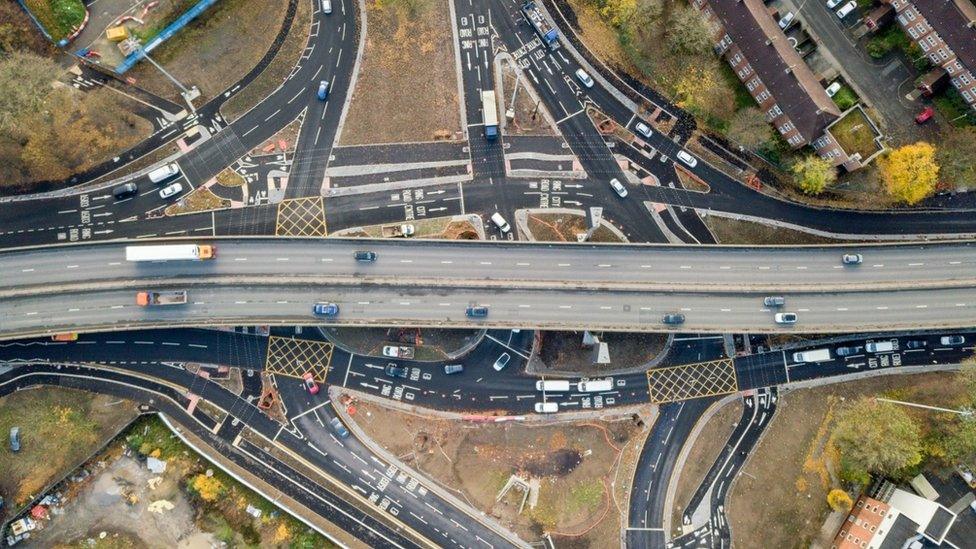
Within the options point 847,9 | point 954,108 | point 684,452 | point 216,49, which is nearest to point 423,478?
point 684,452

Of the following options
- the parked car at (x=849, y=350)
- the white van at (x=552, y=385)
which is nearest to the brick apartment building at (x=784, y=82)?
the parked car at (x=849, y=350)

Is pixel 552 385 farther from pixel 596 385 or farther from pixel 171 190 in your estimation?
pixel 171 190

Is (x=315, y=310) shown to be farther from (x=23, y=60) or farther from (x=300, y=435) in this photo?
(x=23, y=60)

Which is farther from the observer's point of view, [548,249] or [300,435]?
[300,435]

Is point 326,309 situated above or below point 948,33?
above

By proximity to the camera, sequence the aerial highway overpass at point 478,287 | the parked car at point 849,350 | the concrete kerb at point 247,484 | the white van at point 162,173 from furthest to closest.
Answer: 1. the parked car at point 849,350
2. the white van at point 162,173
3. the concrete kerb at point 247,484
4. the aerial highway overpass at point 478,287

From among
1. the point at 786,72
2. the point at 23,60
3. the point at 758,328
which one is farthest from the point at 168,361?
the point at 786,72

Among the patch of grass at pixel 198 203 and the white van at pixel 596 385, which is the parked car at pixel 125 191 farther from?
the white van at pixel 596 385
